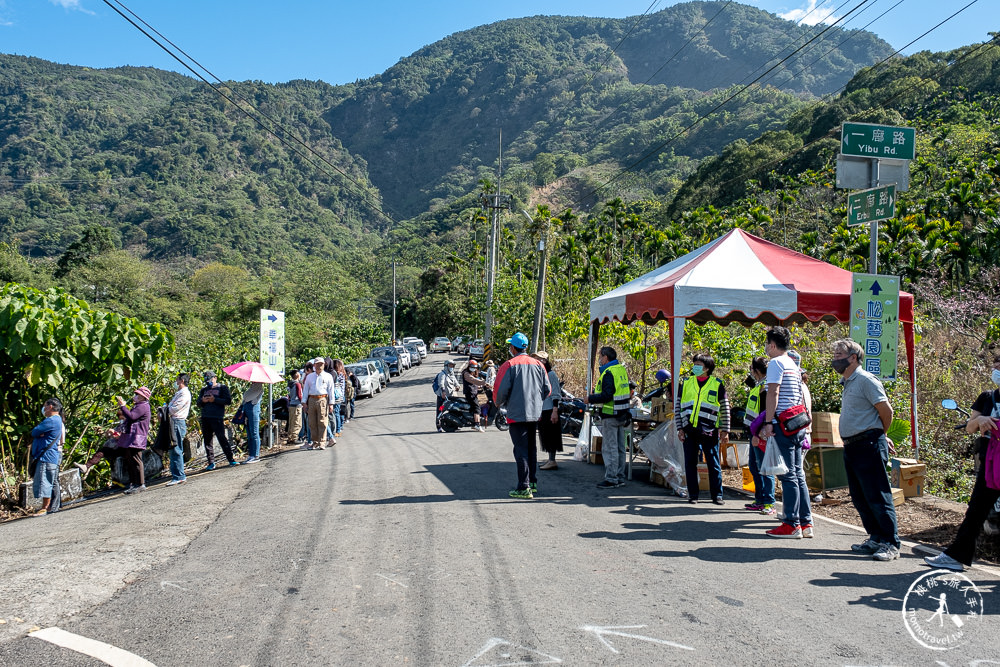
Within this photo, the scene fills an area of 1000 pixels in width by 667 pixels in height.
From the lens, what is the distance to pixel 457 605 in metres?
4.72

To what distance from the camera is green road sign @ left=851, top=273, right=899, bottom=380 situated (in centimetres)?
813

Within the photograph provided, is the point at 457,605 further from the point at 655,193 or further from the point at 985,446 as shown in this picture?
the point at 655,193

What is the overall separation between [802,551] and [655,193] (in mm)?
122113

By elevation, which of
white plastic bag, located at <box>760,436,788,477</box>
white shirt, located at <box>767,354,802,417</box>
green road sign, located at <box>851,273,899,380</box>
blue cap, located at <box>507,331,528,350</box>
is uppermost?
green road sign, located at <box>851,273,899,380</box>

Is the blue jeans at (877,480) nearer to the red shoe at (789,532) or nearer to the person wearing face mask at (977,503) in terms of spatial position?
the person wearing face mask at (977,503)

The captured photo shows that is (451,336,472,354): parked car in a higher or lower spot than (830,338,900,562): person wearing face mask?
higher

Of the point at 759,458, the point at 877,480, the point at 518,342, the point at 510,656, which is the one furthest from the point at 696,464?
the point at 510,656

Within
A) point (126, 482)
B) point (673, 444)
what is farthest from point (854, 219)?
point (126, 482)

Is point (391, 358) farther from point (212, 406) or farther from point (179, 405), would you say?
point (179, 405)

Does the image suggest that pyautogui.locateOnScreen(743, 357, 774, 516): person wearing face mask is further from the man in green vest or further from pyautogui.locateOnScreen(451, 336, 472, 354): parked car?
pyautogui.locateOnScreen(451, 336, 472, 354): parked car

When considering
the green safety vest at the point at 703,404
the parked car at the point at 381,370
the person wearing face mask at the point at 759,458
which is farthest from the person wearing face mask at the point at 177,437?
the parked car at the point at 381,370

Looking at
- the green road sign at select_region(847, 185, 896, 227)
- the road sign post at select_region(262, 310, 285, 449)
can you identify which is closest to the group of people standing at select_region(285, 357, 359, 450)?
the road sign post at select_region(262, 310, 285, 449)

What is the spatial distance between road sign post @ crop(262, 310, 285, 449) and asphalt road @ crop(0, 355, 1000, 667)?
19.7 feet

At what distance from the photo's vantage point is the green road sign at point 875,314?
26.7 feet
